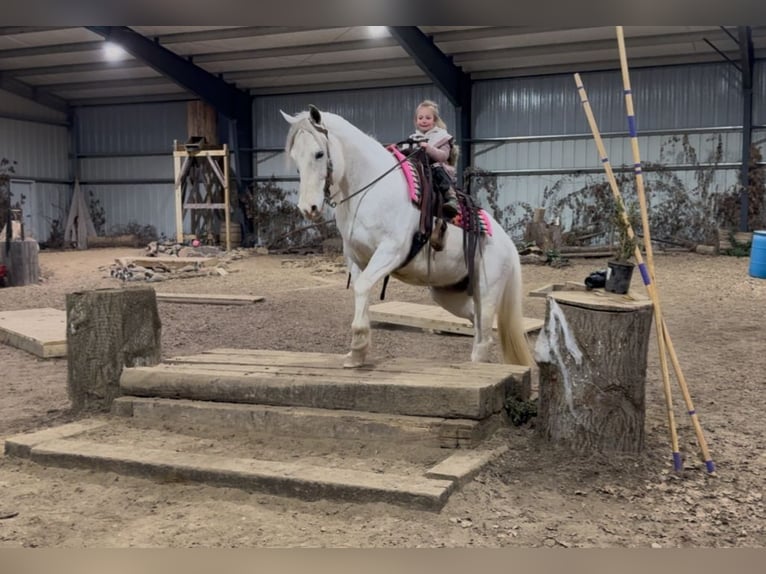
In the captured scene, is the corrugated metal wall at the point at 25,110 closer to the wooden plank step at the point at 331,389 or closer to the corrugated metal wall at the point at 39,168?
the corrugated metal wall at the point at 39,168

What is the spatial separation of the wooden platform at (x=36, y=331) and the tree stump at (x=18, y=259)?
3.16 m

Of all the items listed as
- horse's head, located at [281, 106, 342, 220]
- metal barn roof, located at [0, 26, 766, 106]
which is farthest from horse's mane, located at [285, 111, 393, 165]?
metal barn roof, located at [0, 26, 766, 106]

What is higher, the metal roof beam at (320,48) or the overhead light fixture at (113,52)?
the overhead light fixture at (113,52)

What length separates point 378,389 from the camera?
3.25m

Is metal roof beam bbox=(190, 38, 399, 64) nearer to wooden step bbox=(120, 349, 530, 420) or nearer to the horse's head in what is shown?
the horse's head

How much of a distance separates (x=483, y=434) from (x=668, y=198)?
37.1 feet

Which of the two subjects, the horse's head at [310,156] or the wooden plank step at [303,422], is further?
the horse's head at [310,156]

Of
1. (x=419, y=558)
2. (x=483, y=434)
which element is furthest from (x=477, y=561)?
(x=483, y=434)

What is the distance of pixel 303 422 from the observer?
3.31 meters

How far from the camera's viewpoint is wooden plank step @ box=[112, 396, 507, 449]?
3.13 m

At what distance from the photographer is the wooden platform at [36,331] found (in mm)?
5637

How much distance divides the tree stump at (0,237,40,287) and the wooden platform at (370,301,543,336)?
615cm

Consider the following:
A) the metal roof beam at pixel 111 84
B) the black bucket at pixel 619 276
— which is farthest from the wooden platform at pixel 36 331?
the metal roof beam at pixel 111 84
